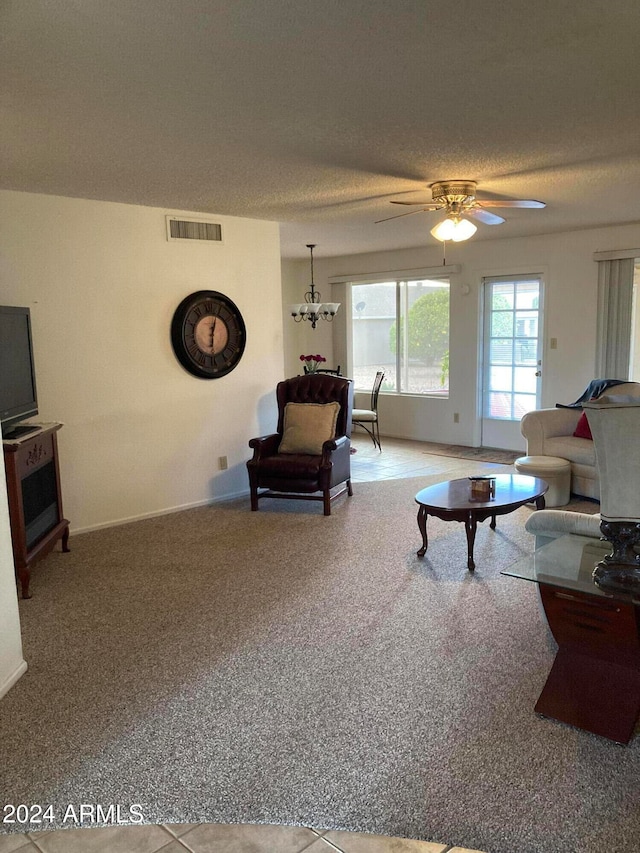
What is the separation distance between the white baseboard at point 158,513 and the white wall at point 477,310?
10.2ft

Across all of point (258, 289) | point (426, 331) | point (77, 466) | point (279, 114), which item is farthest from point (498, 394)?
point (279, 114)

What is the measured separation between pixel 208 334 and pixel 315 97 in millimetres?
2992

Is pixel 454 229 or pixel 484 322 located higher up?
pixel 454 229

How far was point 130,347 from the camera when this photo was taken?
4953mm

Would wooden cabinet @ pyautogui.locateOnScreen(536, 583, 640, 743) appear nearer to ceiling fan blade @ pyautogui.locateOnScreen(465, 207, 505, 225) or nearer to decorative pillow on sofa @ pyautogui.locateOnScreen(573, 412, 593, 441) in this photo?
ceiling fan blade @ pyautogui.locateOnScreen(465, 207, 505, 225)

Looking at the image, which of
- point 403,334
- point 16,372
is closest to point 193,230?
point 16,372

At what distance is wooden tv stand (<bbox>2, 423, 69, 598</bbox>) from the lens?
3.50 m

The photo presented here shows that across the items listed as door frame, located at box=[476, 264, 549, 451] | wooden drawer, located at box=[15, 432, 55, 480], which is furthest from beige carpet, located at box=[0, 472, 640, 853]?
door frame, located at box=[476, 264, 549, 451]

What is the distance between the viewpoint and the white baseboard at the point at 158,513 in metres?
4.84

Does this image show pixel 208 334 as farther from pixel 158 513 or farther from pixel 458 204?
pixel 458 204

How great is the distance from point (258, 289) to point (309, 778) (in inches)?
171

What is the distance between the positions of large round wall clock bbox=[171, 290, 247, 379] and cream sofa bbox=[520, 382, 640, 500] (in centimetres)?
260

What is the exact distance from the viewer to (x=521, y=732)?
2342 millimetres

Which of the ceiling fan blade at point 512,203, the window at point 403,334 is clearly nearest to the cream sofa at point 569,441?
the ceiling fan blade at point 512,203
